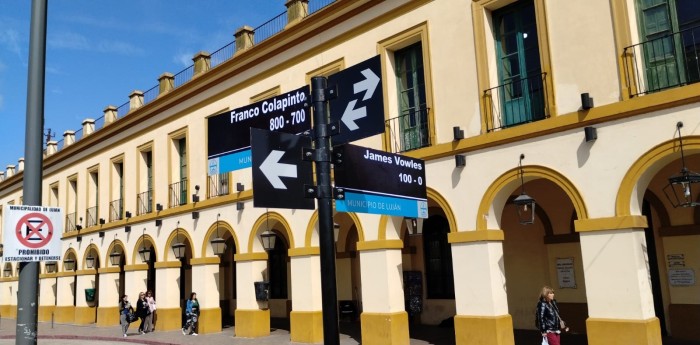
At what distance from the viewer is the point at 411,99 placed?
1440cm

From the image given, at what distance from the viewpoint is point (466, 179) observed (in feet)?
41.5

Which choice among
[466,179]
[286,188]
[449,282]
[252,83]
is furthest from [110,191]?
[286,188]

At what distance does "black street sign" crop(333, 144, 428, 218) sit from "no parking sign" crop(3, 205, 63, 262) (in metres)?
3.17

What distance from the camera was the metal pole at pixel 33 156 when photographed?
19.3ft

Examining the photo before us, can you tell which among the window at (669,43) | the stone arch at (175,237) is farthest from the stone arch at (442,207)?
the stone arch at (175,237)

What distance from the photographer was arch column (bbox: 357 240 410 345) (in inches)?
537

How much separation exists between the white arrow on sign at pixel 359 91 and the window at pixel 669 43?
22.7 feet

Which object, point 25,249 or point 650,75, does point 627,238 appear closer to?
point 650,75

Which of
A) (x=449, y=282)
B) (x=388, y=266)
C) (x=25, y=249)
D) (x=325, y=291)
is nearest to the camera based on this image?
(x=325, y=291)

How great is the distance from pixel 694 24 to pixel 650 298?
4.54 meters

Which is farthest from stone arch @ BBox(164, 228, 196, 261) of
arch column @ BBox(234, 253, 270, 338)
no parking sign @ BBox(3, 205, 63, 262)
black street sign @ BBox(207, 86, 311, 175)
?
black street sign @ BBox(207, 86, 311, 175)

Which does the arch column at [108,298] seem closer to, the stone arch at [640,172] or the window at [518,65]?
the window at [518,65]

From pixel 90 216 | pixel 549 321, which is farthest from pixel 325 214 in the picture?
pixel 90 216

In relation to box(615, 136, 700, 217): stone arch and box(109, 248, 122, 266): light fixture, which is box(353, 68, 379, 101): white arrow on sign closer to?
box(615, 136, 700, 217): stone arch
